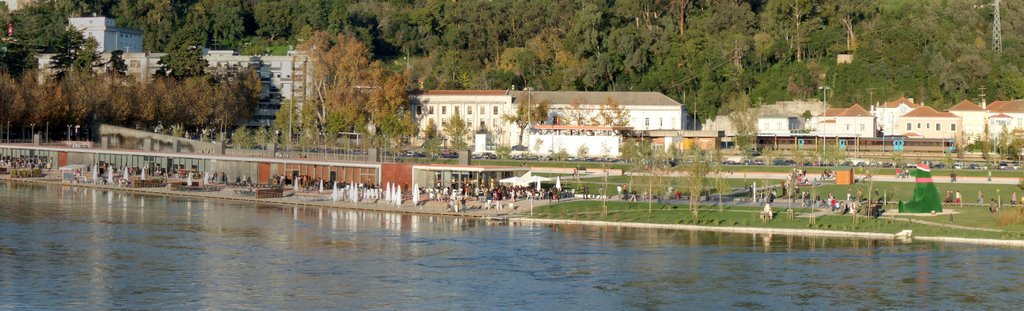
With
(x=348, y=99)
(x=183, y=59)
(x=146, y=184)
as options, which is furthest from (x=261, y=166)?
(x=183, y=59)

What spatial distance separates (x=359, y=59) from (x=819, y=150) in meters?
45.7

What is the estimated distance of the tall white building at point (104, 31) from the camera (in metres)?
158

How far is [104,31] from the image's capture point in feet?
517

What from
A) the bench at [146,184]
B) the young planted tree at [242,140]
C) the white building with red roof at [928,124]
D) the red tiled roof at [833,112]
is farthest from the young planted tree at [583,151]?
the bench at [146,184]

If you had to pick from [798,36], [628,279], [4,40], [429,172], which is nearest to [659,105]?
[798,36]

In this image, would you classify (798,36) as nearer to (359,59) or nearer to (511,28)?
(511,28)

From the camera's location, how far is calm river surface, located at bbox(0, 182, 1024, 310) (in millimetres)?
47469

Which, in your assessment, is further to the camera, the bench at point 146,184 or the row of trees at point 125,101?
the row of trees at point 125,101

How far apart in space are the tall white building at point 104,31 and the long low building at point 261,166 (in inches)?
2074

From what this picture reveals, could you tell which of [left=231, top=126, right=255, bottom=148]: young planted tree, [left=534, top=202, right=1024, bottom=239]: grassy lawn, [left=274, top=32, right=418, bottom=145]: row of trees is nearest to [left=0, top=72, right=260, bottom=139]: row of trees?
[left=274, top=32, right=418, bottom=145]: row of trees

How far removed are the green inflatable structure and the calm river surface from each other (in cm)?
796

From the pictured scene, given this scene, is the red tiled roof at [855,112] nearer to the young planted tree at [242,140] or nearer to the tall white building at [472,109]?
the tall white building at [472,109]

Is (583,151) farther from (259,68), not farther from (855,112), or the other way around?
(259,68)

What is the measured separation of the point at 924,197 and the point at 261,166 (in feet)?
141
